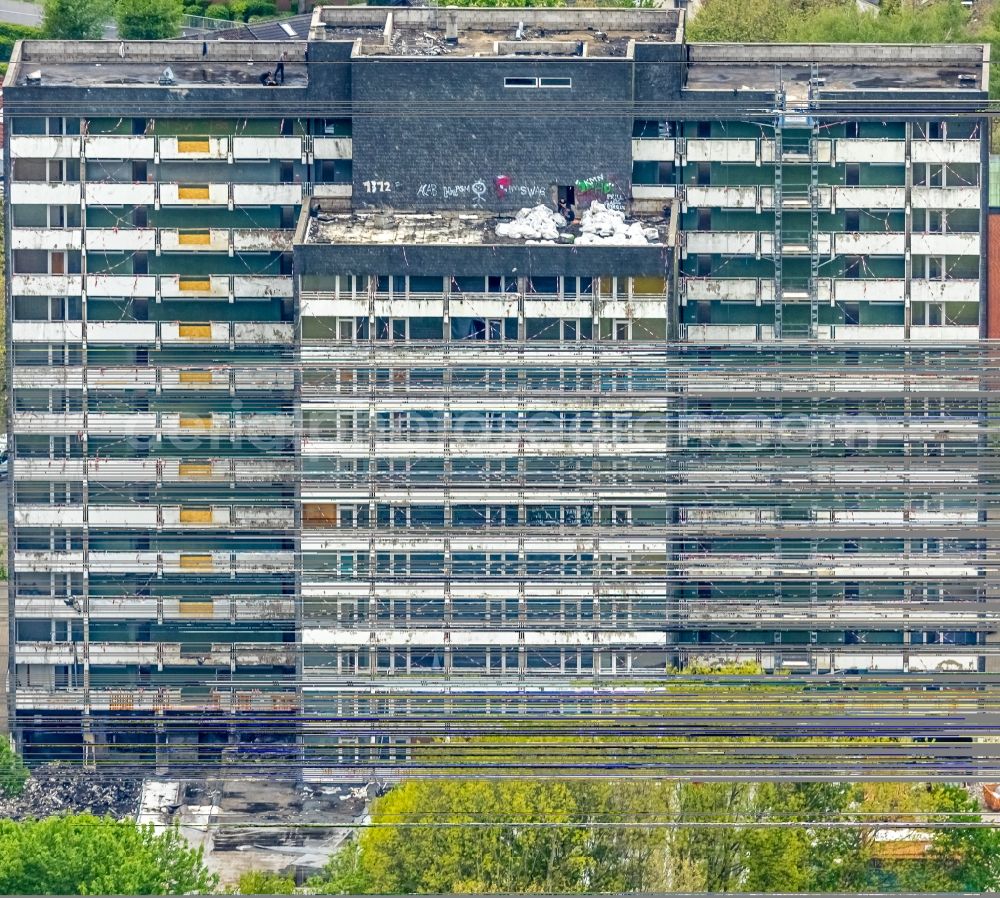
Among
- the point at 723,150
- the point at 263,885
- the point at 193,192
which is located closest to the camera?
the point at 263,885

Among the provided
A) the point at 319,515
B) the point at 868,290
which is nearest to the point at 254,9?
the point at 868,290

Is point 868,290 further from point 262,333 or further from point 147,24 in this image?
point 147,24

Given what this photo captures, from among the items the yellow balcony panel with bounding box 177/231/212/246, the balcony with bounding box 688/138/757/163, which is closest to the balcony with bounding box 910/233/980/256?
the balcony with bounding box 688/138/757/163

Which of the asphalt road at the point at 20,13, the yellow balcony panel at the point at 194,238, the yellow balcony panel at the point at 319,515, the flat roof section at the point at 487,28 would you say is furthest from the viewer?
the asphalt road at the point at 20,13

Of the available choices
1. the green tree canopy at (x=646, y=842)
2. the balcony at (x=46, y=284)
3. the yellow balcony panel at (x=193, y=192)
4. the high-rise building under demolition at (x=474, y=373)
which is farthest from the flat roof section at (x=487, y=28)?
the green tree canopy at (x=646, y=842)

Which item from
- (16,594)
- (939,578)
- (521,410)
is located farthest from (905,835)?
(16,594)

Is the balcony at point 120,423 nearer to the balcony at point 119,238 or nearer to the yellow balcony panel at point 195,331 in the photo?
the yellow balcony panel at point 195,331
